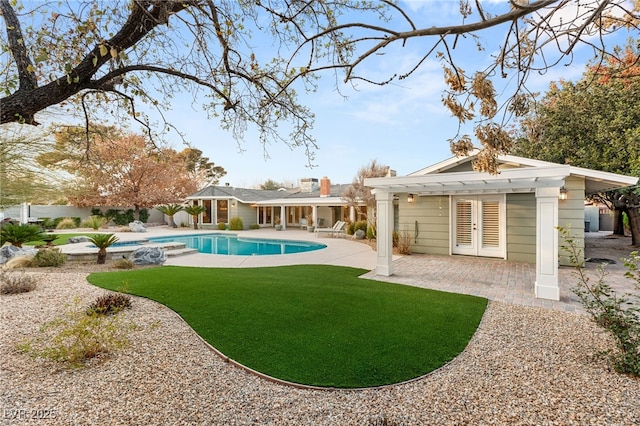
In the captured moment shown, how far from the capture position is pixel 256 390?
3375 mm

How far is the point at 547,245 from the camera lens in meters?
6.68

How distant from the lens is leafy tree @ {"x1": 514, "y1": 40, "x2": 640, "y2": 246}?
12.0 m

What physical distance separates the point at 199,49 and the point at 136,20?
1.18 m

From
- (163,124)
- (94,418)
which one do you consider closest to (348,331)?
(94,418)

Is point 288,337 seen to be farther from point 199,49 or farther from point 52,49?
point 52,49

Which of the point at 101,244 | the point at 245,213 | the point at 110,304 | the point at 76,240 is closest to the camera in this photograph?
the point at 110,304

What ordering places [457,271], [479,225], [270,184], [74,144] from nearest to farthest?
1. [74,144]
2. [457,271]
3. [479,225]
4. [270,184]

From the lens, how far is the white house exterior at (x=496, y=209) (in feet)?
21.9

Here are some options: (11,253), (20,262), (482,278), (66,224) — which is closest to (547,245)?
(482,278)

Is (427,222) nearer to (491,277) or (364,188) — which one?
(491,277)

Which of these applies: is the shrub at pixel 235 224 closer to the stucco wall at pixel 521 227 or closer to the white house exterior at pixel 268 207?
the white house exterior at pixel 268 207

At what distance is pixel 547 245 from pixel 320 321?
5262 mm

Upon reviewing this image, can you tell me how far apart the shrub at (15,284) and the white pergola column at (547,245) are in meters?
10.9

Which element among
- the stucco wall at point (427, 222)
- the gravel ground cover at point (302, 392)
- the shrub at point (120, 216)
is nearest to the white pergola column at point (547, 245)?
the gravel ground cover at point (302, 392)
